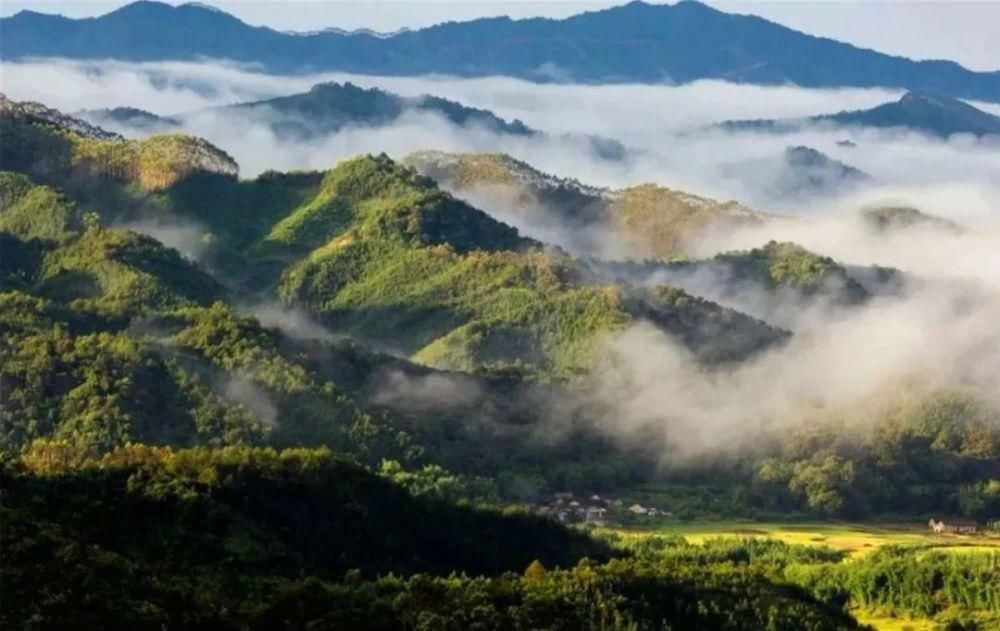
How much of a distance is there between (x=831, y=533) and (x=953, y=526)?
1168 cm

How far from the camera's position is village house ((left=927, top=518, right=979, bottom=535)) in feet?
375

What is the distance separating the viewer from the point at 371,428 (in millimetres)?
106562

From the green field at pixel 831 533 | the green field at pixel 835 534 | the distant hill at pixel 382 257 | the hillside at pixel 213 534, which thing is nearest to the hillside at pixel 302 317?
the distant hill at pixel 382 257

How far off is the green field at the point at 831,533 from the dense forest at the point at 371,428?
11.7 feet

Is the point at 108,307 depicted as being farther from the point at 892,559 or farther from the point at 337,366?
the point at 892,559

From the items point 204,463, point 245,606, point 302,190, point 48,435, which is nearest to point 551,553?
point 204,463

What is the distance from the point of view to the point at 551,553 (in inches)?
2982

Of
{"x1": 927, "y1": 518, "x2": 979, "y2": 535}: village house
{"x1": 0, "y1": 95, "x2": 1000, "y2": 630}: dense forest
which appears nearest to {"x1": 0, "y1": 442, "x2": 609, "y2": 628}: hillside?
{"x1": 0, "y1": 95, "x2": 1000, "y2": 630}: dense forest

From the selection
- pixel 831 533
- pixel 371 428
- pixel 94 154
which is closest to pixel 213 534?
pixel 371 428

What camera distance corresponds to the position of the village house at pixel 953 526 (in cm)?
11444

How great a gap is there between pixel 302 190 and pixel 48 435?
314 feet

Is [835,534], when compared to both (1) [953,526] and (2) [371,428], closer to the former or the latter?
(1) [953,526]

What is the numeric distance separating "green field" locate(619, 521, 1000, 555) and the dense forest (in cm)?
358

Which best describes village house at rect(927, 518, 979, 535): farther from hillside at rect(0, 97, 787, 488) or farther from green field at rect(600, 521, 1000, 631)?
hillside at rect(0, 97, 787, 488)
